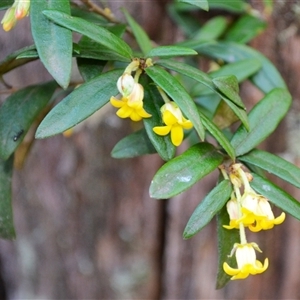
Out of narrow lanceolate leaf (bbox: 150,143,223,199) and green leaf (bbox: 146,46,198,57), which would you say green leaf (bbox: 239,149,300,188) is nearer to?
narrow lanceolate leaf (bbox: 150,143,223,199)

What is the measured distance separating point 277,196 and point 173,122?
18 cm

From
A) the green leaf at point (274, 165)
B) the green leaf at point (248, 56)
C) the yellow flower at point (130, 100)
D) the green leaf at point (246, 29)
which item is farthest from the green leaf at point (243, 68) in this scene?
the yellow flower at point (130, 100)

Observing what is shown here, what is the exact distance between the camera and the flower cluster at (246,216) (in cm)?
58

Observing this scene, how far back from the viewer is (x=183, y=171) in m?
0.60

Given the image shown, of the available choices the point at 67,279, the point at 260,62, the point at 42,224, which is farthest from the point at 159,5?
the point at 67,279

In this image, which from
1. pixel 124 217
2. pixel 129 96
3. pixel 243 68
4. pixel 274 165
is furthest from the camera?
pixel 124 217

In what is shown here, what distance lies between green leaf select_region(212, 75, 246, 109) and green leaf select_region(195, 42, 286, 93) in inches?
14.8

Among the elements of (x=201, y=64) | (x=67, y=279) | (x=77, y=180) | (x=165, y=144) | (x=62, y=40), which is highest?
(x=62, y=40)

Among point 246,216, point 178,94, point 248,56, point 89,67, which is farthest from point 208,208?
point 248,56

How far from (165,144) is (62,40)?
191 mm

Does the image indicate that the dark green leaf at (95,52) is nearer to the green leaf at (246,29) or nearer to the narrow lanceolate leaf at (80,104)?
the narrow lanceolate leaf at (80,104)

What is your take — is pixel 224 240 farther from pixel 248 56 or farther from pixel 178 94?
pixel 248 56

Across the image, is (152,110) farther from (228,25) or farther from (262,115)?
(228,25)

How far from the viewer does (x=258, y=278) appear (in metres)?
1.36
